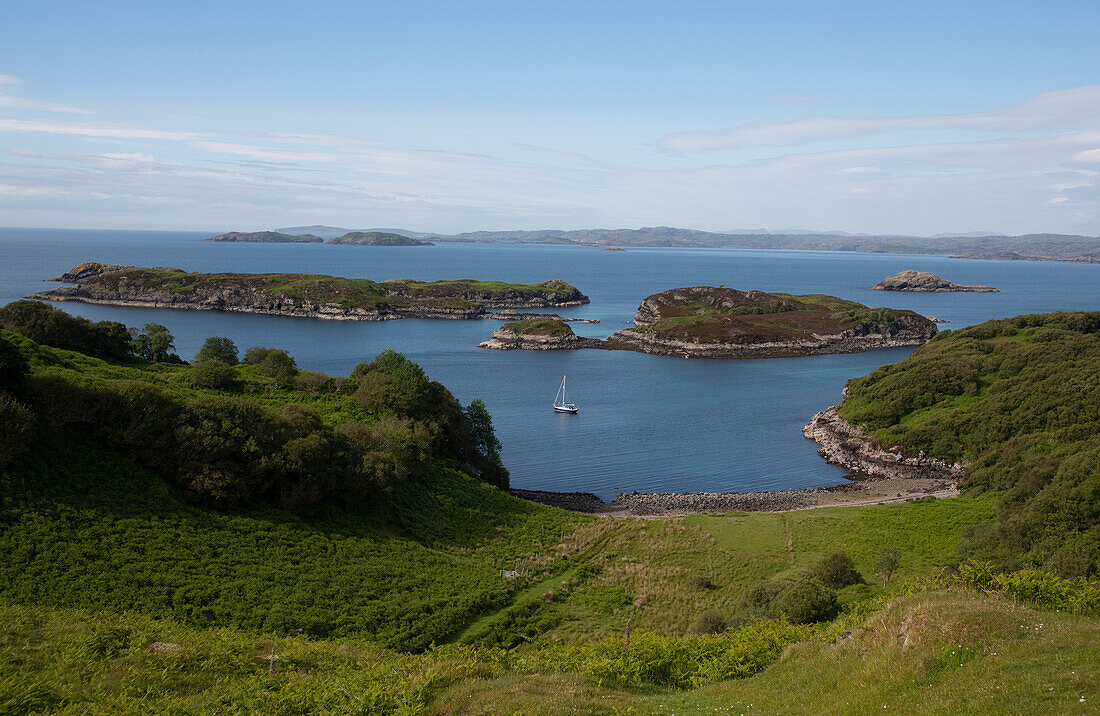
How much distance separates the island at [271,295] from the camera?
456 ft

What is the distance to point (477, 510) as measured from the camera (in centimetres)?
3462

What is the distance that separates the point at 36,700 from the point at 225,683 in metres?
3.44

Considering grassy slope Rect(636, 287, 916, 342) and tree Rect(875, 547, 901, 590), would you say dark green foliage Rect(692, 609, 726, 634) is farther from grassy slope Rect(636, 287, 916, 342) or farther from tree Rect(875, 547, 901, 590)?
grassy slope Rect(636, 287, 916, 342)

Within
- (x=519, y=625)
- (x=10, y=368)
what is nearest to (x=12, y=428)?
(x=10, y=368)

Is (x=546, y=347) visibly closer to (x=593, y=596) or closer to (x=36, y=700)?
(x=593, y=596)

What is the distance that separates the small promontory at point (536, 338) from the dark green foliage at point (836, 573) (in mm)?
81301

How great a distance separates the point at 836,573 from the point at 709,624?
7.26 m

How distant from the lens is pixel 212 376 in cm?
3622

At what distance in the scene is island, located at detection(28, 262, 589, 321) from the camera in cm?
13900

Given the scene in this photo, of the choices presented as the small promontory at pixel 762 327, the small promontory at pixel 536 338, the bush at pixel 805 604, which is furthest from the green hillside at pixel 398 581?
the small promontory at pixel 762 327

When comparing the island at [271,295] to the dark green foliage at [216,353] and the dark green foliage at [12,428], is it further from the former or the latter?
the dark green foliage at [12,428]

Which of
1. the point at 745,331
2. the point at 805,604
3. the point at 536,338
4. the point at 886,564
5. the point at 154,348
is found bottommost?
the point at 886,564

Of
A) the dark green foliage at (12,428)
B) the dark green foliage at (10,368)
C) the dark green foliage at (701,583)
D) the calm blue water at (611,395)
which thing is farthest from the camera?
the calm blue water at (611,395)

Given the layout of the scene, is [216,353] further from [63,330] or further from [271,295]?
[271,295]
